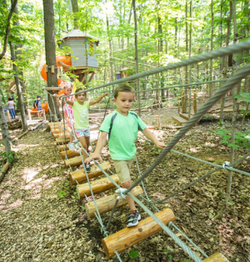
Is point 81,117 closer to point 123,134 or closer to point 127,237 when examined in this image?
point 123,134

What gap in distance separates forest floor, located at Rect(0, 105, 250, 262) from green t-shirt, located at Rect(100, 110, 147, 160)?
2.82ft

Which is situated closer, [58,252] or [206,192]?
[58,252]

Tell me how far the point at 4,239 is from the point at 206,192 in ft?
8.79

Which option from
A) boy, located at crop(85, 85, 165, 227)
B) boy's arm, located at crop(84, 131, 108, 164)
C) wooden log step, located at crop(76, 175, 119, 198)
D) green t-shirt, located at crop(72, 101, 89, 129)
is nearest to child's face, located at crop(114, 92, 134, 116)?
boy, located at crop(85, 85, 165, 227)

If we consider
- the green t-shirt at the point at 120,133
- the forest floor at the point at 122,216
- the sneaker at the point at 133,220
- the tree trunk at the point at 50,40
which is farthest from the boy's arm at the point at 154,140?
the tree trunk at the point at 50,40

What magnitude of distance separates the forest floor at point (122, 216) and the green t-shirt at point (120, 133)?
2.82 ft

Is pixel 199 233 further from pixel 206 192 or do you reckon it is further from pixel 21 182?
pixel 21 182

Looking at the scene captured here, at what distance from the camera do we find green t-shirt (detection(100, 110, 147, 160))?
4.92 feet

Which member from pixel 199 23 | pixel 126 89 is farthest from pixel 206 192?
pixel 199 23

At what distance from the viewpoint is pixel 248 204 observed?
2238mm

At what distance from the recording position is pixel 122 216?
2.14 m

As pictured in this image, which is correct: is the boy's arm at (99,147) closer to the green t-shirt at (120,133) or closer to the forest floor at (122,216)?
the green t-shirt at (120,133)

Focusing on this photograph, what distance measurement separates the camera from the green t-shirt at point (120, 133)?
4.92 ft

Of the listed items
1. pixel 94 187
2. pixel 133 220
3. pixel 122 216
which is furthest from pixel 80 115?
pixel 133 220
